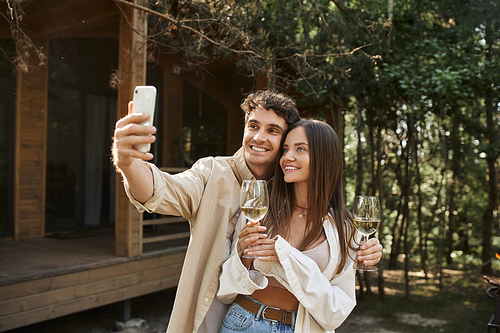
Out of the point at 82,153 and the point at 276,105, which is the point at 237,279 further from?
the point at 82,153

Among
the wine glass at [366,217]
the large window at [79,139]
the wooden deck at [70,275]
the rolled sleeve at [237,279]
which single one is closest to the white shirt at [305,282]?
the rolled sleeve at [237,279]

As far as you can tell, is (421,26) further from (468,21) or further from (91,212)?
(91,212)

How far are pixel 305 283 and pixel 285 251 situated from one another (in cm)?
13

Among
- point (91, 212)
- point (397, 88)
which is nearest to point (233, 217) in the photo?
point (397, 88)

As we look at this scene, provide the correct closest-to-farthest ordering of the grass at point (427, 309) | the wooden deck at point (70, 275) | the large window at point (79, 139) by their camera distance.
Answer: the wooden deck at point (70, 275)
the grass at point (427, 309)
the large window at point (79, 139)

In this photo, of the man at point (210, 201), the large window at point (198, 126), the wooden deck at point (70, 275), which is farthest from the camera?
the large window at point (198, 126)

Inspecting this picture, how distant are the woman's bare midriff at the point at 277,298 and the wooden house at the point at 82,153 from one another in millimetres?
2473

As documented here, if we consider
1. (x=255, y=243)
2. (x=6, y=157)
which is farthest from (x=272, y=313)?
(x=6, y=157)

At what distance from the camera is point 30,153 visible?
4984mm

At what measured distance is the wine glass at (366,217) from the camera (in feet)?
4.97

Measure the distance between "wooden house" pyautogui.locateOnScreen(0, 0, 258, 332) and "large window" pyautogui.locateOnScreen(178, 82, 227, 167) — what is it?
2 centimetres

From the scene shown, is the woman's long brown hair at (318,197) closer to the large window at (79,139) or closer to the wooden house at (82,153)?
the wooden house at (82,153)

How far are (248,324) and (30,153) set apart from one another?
14.6ft

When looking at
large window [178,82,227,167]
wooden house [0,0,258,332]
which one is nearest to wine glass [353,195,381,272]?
wooden house [0,0,258,332]
